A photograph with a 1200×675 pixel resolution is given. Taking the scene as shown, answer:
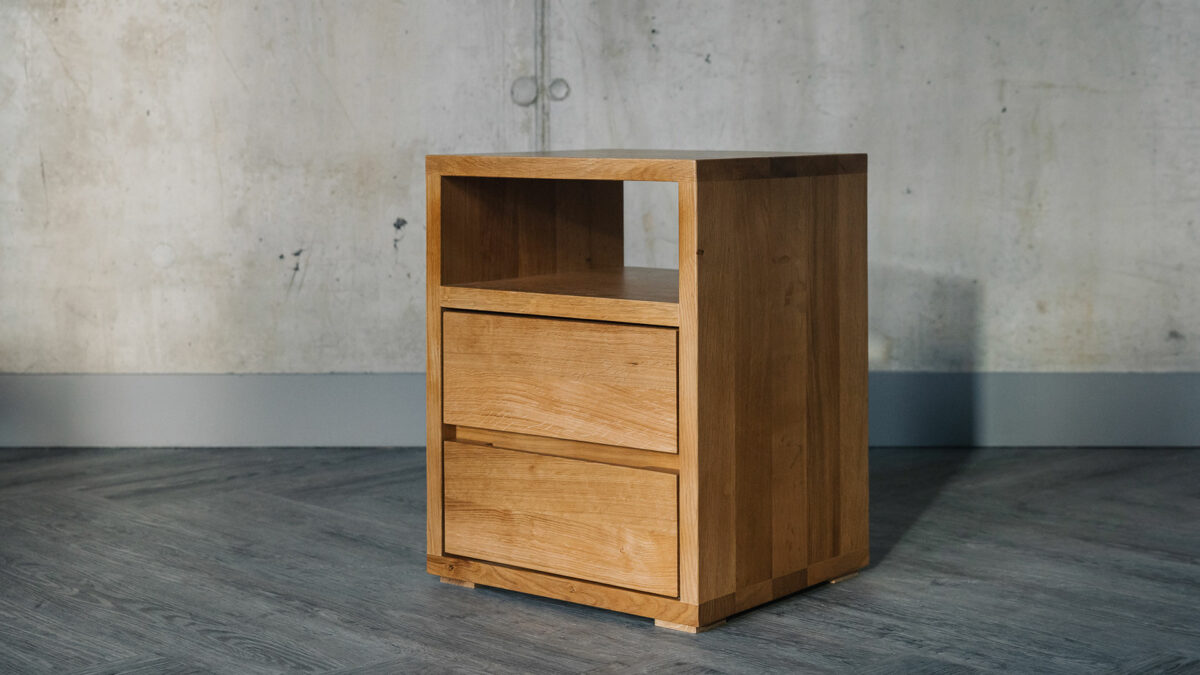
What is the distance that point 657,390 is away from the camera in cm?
239

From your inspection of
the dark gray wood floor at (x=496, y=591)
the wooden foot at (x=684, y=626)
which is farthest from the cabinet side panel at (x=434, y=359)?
the wooden foot at (x=684, y=626)

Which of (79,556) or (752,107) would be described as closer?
(79,556)

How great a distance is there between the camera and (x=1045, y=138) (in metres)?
4.12

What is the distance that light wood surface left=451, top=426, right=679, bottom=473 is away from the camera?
243 cm

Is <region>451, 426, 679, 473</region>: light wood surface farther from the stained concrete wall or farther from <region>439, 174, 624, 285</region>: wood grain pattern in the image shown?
the stained concrete wall

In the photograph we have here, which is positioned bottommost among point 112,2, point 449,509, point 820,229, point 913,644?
point 913,644

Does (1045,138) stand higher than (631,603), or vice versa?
(1045,138)

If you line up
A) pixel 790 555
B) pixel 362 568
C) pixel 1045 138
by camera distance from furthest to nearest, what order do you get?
1. pixel 1045 138
2. pixel 362 568
3. pixel 790 555

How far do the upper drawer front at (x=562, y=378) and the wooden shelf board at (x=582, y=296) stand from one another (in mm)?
21

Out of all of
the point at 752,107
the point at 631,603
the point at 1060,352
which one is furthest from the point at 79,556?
the point at 1060,352

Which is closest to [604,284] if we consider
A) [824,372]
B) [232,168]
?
[824,372]

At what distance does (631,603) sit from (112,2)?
278cm

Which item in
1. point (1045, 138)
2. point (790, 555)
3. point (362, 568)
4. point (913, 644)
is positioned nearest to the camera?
point (913, 644)

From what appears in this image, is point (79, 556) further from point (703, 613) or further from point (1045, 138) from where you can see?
point (1045, 138)
